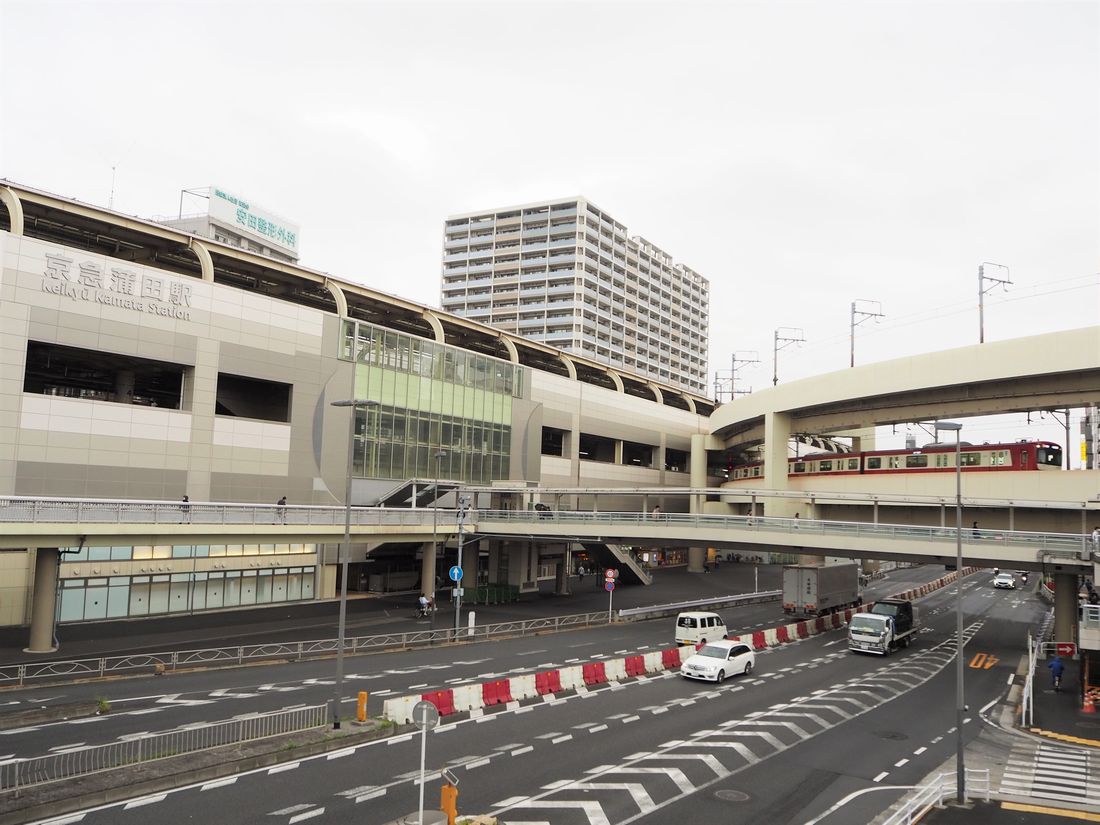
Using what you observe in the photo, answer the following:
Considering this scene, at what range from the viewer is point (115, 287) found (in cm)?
4303

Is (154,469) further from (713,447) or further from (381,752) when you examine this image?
(713,447)

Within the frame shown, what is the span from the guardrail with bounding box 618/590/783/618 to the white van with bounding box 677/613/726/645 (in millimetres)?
11928

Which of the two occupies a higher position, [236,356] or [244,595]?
[236,356]

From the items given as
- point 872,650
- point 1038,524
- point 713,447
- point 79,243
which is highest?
point 79,243

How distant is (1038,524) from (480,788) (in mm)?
46084

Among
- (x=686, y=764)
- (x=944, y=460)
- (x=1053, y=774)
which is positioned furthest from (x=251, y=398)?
(x=1053, y=774)

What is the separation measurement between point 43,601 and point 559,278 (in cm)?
11267

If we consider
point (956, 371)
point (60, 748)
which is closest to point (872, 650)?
point (956, 371)

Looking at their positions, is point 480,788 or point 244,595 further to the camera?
point 244,595

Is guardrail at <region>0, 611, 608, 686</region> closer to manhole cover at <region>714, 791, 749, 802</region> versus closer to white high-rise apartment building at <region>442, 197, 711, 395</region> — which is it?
manhole cover at <region>714, 791, 749, 802</region>

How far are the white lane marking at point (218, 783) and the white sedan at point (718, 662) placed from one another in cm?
1992

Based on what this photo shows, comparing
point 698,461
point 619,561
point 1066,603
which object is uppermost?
point 698,461

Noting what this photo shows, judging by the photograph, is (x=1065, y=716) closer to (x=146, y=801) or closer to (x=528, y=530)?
(x=146, y=801)

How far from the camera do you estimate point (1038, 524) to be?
49.2 meters
